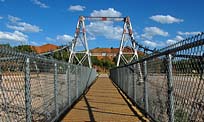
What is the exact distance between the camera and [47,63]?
7191mm

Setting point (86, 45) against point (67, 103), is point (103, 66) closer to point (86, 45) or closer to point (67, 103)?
point (86, 45)

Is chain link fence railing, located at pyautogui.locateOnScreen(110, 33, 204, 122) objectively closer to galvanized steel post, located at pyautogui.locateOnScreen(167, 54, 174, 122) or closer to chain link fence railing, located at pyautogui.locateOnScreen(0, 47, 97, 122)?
galvanized steel post, located at pyautogui.locateOnScreen(167, 54, 174, 122)

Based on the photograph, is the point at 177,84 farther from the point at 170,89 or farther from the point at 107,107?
the point at 107,107

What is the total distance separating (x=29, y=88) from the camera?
5191 millimetres

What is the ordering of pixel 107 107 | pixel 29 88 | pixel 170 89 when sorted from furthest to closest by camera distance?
pixel 107 107 → pixel 170 89 → pixel 29 88

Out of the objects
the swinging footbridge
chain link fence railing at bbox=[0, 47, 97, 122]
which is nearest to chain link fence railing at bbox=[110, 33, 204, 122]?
the swinging footbridge

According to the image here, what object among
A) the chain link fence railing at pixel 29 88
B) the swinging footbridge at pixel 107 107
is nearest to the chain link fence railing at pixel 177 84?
the swinging footbridge at pixel 107 107

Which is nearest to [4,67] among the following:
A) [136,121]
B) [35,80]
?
[35,80]

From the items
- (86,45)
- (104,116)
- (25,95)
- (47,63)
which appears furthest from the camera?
(86,45)

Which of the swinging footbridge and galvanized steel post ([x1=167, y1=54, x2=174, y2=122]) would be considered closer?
the swinging footbridge

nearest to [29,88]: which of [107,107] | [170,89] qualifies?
[170,89]

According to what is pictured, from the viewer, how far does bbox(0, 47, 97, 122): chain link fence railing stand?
175 inches

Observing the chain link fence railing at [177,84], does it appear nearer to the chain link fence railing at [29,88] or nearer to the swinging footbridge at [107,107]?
the swinging footbridge at [107,107]

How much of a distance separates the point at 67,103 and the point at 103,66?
97713 mm
